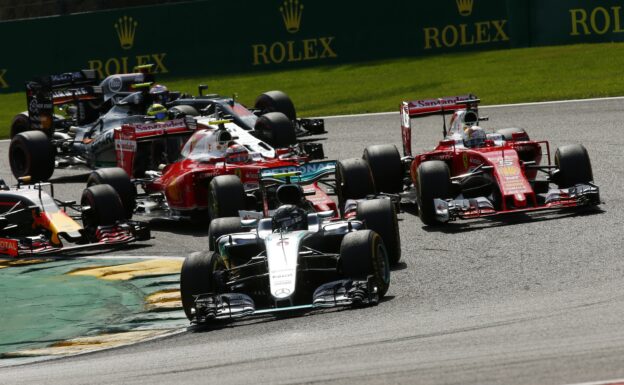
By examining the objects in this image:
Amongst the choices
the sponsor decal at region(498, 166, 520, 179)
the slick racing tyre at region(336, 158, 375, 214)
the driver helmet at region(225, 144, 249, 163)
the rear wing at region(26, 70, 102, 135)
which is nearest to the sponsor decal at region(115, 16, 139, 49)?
the rear wing at region(26, 70, 102, 135)

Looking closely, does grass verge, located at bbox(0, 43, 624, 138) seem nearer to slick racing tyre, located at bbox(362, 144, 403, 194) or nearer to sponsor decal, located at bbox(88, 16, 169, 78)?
sponsor decal, located at bbox(88, 16, 169, 78)

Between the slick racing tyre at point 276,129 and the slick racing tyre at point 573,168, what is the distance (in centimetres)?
757

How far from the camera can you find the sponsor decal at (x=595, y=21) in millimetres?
34344

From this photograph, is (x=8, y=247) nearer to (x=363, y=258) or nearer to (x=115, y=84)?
(x=363, y=258)

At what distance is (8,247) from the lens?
17641 mm

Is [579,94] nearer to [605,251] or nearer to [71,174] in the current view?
[71,174]

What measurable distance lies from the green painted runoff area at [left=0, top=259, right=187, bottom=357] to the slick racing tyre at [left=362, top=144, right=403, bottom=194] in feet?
13.6

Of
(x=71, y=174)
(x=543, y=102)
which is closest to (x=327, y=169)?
(x=71, y=174)

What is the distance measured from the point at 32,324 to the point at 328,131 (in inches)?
628

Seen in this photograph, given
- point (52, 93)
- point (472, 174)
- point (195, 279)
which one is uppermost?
point (52, 93)

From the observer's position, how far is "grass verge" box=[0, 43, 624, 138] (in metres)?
31.7

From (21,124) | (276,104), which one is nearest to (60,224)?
(276,104)

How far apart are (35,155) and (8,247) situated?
6.89 metres

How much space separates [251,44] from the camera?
37.6 meters
